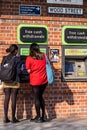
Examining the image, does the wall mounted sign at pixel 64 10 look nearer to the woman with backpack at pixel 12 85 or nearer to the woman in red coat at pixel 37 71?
the woman in red coat at pixel 37 71

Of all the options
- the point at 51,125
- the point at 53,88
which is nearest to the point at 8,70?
the point at 53,88

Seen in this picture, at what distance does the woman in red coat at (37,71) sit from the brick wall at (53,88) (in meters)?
0.55

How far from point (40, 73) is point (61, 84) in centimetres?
96

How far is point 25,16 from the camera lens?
1026 cm

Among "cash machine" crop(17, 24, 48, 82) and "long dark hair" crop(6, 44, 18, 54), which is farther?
"cash machine" crop(17, 24, 48, 82)

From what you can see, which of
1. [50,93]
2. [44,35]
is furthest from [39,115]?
[44,35]

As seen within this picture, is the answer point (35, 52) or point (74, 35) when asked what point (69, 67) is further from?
point (35, 52)

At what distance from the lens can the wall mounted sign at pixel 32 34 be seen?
10211mm

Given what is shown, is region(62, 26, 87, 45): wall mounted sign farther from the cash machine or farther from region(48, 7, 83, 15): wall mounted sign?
the cash machine

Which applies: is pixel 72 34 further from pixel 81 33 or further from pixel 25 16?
pixel 25 16

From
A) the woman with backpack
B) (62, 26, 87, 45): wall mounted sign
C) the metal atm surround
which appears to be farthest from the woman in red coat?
(62, 26, 87, 45): wall mounted sign

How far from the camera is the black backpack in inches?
378

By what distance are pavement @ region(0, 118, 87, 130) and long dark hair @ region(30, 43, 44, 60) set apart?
4.70 ft

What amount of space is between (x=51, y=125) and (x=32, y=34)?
2169 mm
